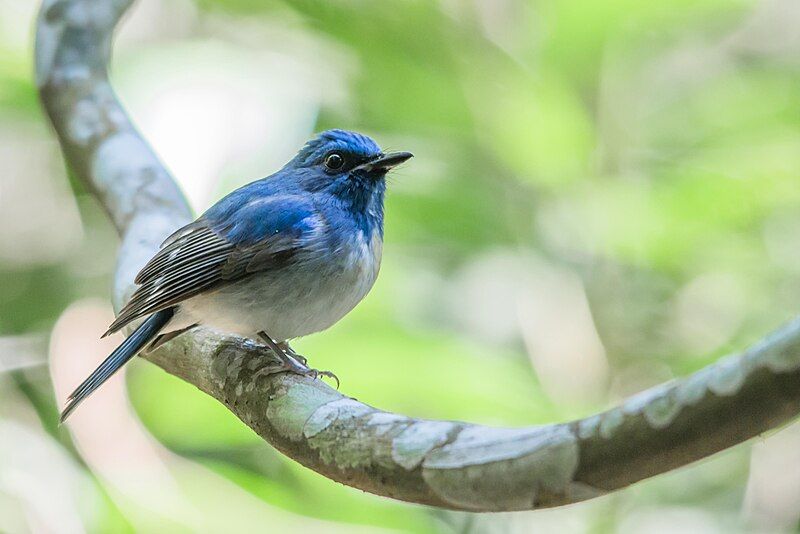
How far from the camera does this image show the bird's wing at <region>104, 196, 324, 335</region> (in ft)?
9.87

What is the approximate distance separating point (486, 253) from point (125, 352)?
1.54 metres

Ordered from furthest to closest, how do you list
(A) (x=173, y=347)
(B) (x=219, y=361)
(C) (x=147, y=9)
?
(C) (x=147, y=9), (A) (x=173, y=347), (B) (x=219, y=361)

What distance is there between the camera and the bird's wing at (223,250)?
3008 mm

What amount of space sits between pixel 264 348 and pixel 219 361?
0.66 feet

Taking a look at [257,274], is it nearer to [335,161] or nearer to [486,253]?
[335,161]

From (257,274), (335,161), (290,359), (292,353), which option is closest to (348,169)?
(335,161)

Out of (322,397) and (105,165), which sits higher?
(105,165)

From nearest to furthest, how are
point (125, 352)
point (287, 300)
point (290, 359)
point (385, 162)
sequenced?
point (290, 359), point (125, 352), point (287, 300), point (385, 162)

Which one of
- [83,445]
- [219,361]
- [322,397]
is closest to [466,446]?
[322,397]

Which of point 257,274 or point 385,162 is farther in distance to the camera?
point 385,162

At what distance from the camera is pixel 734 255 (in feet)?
11.6

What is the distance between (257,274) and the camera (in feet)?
10.6

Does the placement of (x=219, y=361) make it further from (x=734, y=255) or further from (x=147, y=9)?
(x=147, y=9)

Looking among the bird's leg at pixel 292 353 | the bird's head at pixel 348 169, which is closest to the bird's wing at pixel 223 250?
the bird's head at pixel 348 169
